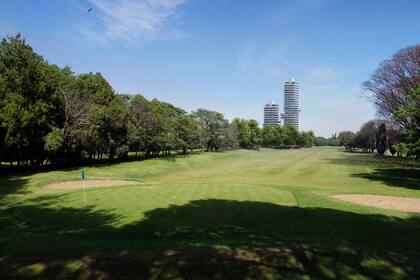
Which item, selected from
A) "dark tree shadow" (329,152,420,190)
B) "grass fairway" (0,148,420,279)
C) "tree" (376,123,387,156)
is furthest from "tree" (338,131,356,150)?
"grass fairway" (0,148,420,279)

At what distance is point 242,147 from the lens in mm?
128375

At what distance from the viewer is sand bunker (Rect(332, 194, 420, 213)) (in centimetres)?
1712

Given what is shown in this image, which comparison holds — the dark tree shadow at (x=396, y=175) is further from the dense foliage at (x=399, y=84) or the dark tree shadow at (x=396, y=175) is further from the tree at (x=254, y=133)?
the tree at (x=254, y=133)

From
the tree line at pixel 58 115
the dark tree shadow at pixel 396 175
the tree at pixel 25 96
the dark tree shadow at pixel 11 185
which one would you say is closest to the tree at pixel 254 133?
the tree line at pixel 58 115

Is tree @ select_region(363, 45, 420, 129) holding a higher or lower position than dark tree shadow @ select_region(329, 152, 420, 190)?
higher

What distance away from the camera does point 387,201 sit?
750 inches

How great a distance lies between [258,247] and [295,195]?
40.8ft


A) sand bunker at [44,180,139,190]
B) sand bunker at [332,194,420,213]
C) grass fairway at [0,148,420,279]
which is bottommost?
sand bunker at [332,194,420,213]

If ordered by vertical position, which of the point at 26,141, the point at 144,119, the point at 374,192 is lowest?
the point at 374,192

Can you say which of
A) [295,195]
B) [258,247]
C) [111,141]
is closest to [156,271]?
[258,247]

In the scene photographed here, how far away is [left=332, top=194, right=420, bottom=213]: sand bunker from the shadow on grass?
5149mm

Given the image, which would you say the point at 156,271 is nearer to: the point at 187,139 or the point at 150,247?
the point at 150,247

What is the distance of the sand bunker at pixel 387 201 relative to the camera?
17.1 metres

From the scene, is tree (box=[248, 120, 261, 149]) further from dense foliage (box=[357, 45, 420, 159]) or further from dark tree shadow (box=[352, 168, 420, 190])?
dark tree shadow (box=[352, 168, 420, 190])
